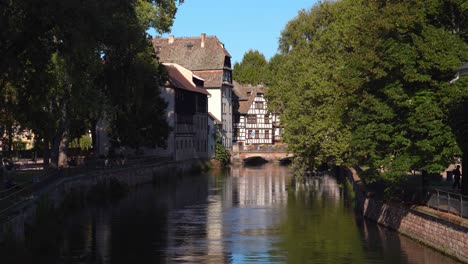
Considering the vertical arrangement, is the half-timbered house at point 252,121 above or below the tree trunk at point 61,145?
above

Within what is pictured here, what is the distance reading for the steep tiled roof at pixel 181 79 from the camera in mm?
84494

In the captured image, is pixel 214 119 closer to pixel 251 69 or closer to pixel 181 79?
pixel 181 79

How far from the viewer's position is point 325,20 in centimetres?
7600

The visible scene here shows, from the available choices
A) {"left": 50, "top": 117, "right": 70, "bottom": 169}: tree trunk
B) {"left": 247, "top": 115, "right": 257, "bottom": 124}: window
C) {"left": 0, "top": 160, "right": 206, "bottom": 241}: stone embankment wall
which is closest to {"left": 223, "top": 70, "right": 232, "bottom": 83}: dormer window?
{"left": 247, "top": 115, "right": 257, "bottom": 124}: window

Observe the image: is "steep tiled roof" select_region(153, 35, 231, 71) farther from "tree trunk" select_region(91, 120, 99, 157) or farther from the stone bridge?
"tree trunk" select_region(91, 120, 99, 157)

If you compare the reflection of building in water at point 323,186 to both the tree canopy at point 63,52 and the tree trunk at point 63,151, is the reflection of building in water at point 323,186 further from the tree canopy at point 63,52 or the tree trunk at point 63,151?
the tree trunk at point 63,151

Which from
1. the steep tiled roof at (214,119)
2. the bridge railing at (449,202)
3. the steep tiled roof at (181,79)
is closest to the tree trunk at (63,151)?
the steep tiled roof at (181,79)

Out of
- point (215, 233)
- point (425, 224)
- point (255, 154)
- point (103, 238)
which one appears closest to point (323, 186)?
point (215, 233)

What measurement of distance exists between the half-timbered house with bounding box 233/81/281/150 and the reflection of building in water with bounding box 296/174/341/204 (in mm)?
47016

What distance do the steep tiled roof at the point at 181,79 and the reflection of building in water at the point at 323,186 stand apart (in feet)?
63.9

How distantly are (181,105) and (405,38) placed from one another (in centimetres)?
5316

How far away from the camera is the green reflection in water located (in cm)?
2985

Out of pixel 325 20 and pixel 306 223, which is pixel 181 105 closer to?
pixel 325 20

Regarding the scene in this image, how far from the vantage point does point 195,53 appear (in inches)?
4279
